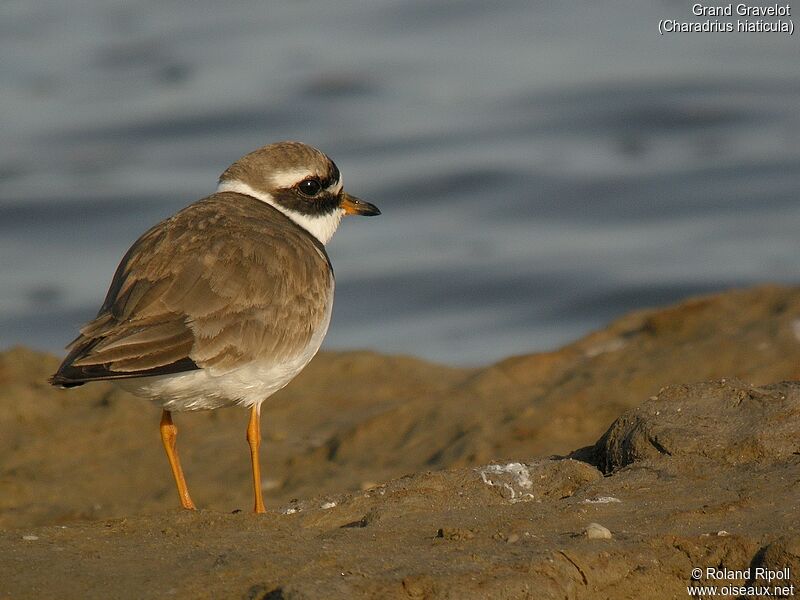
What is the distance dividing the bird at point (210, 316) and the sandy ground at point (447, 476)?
654 mm

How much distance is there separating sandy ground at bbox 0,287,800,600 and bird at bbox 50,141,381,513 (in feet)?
2.14

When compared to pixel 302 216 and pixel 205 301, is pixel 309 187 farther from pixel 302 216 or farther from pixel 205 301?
pixel 205 301

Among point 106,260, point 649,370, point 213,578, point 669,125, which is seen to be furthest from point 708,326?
point 669,125

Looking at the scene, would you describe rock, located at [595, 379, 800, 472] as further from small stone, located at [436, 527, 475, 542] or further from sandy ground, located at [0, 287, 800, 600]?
small stone, located at [436, 527, 475, 542]

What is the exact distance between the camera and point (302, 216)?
7641 millimetres

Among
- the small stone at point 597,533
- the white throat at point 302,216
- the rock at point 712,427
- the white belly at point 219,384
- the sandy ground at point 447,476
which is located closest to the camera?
the sandy ground at point 447,476

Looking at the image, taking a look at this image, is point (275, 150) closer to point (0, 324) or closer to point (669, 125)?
point (0, 324)

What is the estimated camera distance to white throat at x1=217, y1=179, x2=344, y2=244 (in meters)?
7.51

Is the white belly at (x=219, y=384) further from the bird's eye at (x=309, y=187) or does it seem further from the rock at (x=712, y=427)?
the rock at (x=712, y=427)

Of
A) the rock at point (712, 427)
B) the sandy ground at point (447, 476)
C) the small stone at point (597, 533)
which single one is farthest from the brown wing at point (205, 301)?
the small stone at point (597, 533)

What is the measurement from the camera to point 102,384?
995 cm

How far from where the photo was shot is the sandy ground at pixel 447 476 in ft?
14.1

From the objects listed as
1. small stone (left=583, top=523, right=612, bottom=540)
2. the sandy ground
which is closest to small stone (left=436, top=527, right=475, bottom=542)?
the sandy ground

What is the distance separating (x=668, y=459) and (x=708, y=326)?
403 cm
